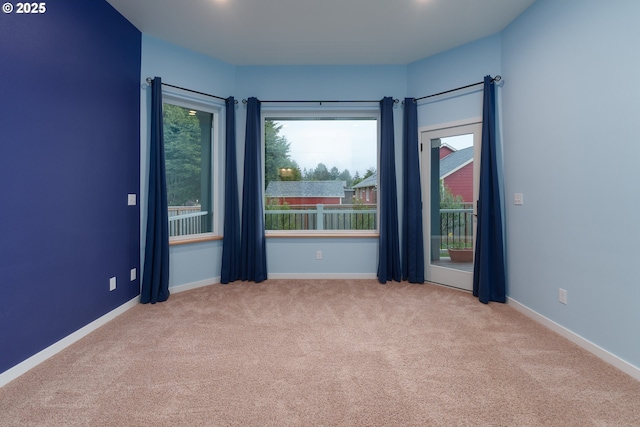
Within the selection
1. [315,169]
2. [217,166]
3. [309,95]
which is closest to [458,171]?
[315,169]

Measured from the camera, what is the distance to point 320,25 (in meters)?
2.95

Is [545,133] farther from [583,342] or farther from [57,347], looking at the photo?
[57,347]

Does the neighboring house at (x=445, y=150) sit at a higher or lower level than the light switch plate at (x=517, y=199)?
higher

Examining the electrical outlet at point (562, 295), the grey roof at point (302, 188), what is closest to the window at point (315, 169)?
the grey roof at point (302, 188)

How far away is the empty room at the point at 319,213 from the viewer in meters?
1.70

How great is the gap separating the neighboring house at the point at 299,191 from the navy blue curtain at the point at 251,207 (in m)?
0.31

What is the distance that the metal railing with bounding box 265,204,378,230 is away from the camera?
4008mm

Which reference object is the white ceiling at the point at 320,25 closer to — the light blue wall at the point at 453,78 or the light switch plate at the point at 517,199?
the light blue wall at the point at 453,78

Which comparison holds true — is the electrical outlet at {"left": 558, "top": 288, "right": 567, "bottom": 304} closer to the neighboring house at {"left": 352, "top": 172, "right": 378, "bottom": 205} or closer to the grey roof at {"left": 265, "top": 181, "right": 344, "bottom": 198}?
the neighboring house at {"left": 352, "top": 172, "right": 378, "bottom": 205}

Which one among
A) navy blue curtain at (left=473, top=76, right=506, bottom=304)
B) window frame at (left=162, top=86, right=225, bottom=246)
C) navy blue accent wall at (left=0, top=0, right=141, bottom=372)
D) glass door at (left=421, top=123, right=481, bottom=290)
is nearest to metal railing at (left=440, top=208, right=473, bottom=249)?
glass door at (left=421, top=123, right=481, bottom=290)

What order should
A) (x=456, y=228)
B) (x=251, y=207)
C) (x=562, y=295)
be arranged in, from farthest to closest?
(x=251, y=207), (x=456, y=228), (x=562, y=295)

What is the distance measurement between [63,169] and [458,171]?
379cm

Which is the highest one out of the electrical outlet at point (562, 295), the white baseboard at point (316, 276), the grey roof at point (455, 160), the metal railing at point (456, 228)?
the grey roof at point (455, 160)

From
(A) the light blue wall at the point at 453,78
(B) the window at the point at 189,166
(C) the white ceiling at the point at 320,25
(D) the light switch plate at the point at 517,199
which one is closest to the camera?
(C) the white ceiling at the point at 320,25
